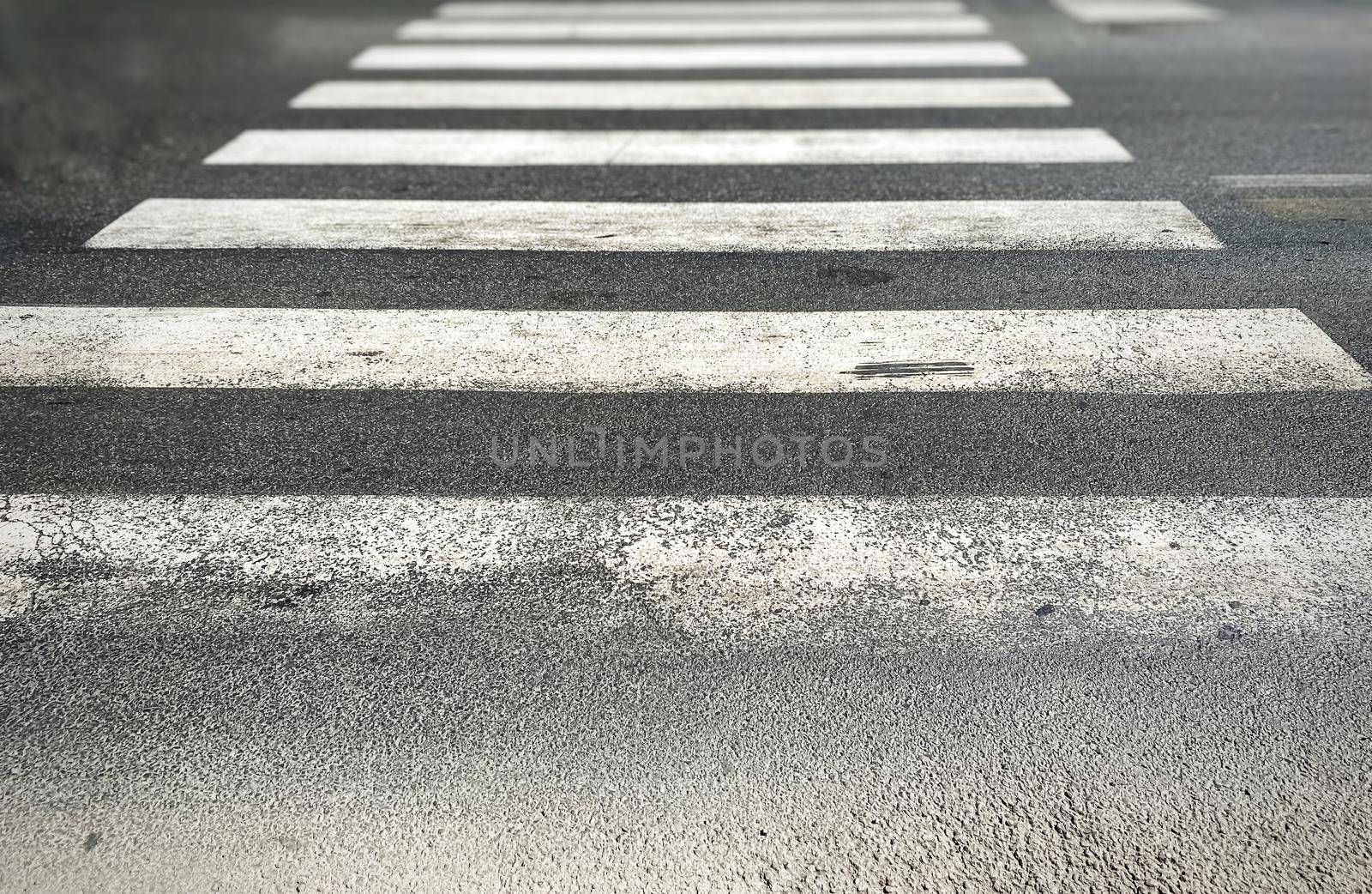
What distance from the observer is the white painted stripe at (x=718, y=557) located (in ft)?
9.82

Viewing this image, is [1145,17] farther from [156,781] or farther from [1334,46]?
[156,781]

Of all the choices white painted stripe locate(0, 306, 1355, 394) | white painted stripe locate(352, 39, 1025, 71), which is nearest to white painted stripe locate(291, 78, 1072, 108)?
white painted stripe locate(352, 39, 1025, 71)

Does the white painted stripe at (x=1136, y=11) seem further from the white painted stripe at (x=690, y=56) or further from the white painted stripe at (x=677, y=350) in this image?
the white painted stripe at (x=677, y=350)

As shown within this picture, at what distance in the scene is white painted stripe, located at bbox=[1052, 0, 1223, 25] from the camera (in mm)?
9398

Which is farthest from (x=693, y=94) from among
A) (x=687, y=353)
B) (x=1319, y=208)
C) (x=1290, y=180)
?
(x=687, y=353)

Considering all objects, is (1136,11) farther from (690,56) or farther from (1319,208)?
(1319,208)

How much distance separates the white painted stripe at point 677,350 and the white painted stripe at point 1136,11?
588cm

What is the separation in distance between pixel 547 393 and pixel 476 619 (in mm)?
1172

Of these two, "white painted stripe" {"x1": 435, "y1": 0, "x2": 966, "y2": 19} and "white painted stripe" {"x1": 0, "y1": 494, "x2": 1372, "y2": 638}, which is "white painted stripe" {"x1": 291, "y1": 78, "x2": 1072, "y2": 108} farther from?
"white painted stripe" {"x1": 0, "y1": 494, "x2": 1372, "y2": 638}

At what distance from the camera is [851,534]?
3.27m

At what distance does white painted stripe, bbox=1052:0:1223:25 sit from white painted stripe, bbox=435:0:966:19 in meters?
0.93

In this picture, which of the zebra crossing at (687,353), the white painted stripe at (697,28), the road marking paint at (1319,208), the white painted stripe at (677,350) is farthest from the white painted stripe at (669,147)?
the white painted stripe at (697,28)

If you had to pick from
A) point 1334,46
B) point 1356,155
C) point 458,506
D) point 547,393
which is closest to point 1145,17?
point 1334,46

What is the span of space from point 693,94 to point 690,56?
3.51 feet
